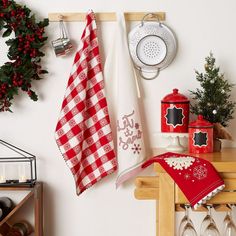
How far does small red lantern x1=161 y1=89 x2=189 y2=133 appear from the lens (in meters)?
2.00

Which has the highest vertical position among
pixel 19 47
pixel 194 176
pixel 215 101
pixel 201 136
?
pixel 19 47

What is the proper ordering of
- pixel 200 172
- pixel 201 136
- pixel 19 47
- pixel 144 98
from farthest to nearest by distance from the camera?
pixel 144 98, pixel 19 47, pixel 201 136, pixel 200 172

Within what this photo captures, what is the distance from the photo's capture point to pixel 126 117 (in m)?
2.07

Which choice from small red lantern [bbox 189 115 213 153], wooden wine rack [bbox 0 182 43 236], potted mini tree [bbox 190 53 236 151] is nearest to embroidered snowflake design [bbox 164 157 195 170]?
small red lantern [bbox 189 115 213 153]

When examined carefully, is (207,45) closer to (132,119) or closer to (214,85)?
(214,85)

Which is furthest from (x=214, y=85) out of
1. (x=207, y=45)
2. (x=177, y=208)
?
(x=177, y=208)

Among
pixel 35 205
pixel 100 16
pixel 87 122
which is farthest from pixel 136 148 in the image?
pixel 100 16

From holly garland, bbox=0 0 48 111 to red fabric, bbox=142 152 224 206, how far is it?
71 cm

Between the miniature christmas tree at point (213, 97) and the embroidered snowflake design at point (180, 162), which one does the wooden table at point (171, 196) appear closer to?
the embroidered snowflake design at point (180, 162)

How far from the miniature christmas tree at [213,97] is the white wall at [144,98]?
13 centimetres

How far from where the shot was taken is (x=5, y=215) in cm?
212

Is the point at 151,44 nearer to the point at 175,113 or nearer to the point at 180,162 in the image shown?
the point at 175,113

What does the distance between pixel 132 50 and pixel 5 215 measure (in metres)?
0.89

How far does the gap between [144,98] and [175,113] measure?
21 centimetres
